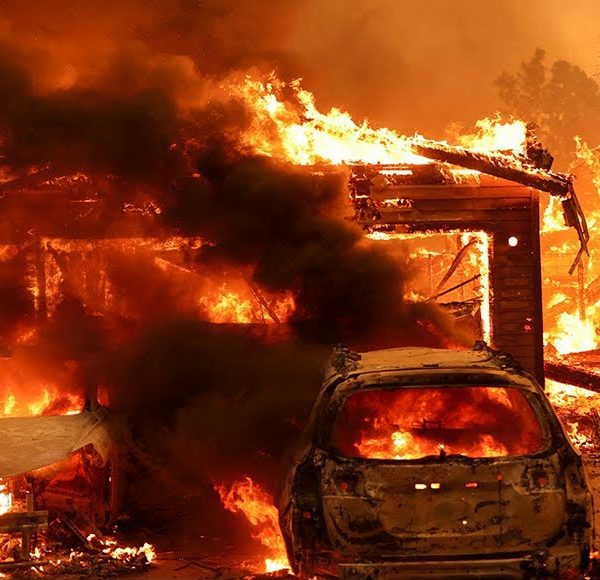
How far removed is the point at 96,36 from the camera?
66.1ft

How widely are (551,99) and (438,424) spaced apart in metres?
54.6

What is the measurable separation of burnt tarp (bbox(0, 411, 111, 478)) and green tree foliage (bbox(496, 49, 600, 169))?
52.6m

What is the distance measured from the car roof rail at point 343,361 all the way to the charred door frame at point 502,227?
25.9ft

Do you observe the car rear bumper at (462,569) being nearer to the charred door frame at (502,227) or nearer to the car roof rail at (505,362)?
the car roof rail at (505,362)

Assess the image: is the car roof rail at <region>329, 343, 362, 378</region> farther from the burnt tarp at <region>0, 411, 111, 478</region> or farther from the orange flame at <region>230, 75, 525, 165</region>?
the orange flame at <region>230, 75, 525, 165</region>

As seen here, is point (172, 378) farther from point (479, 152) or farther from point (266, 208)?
point (479, 152)

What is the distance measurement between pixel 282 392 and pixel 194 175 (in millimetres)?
4619

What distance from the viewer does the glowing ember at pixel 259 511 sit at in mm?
7152

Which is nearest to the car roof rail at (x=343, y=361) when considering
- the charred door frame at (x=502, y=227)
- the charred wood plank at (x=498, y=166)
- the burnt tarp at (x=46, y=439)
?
the burnt tarp at (x=46, y=439)

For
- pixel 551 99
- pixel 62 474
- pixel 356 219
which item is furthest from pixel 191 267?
pixel 551 99

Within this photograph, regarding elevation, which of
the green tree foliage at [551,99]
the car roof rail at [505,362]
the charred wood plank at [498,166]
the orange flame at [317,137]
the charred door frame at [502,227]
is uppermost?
the green tree foliage at [551,99]

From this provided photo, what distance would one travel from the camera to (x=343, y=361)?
A: 19.1ft

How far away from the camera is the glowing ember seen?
715 centimetres

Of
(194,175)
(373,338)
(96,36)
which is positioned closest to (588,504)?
(373,338)
